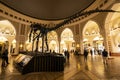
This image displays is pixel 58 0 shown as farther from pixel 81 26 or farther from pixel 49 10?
pixel 81 26

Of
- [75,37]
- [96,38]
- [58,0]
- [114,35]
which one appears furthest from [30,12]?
[114,35]

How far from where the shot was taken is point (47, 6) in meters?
21.2

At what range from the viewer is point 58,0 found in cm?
1934

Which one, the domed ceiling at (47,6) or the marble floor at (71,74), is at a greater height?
the domed ceiling at (47,6)

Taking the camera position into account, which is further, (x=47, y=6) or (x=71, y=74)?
(x=47, y=6)

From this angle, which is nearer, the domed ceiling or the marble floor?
the marble floor

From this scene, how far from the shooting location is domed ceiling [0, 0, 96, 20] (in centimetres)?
1834

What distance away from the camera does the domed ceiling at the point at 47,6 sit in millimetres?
18344

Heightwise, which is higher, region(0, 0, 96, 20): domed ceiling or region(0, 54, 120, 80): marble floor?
region(0, 0, 96, 20): domed ceiling

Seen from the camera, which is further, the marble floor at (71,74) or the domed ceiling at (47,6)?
the domed ceiling at (47,6)

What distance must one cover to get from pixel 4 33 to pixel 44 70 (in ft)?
68.3

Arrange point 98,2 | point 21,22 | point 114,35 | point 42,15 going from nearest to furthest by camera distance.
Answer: point 98,2 < point 114,35 < point 21,22 < point 42,15

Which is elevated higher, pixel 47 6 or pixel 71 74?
pixel 47 6

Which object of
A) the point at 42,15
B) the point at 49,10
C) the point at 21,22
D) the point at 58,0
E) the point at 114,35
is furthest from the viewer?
the point at 42,15
